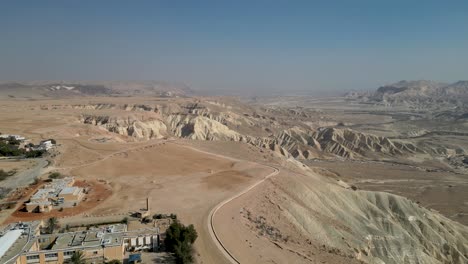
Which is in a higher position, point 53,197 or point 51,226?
point 51,226

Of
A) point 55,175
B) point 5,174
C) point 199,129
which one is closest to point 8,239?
point 55,175

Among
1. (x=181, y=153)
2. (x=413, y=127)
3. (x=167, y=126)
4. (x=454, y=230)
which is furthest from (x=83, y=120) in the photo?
(x=413, y=127)

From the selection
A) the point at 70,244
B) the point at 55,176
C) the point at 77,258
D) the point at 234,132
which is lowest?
the point at 234,132

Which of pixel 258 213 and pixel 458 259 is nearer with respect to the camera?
pixel 258 213

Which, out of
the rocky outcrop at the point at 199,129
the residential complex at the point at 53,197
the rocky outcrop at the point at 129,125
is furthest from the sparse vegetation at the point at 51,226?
the rocky outcrop at the point at 199,129

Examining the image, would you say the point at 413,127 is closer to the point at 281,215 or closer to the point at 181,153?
the point at 181,153

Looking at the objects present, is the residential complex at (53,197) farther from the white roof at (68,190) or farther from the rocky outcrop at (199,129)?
the rocky outcrop at (199,129)

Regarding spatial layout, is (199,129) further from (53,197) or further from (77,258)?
(77,258)
